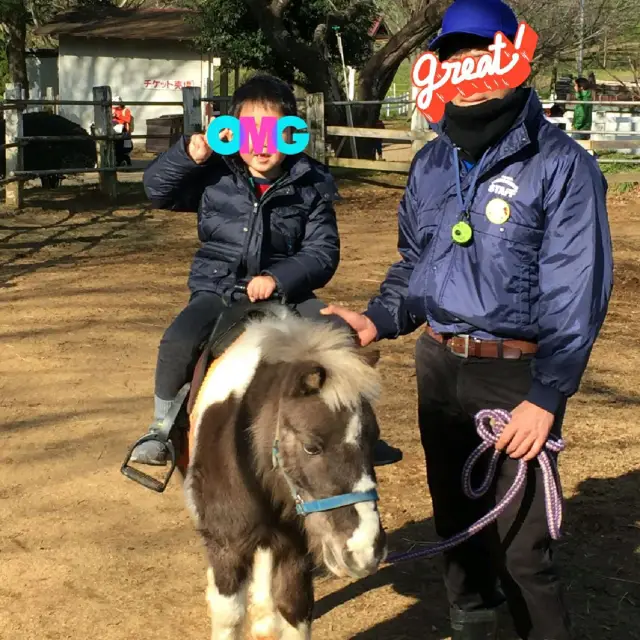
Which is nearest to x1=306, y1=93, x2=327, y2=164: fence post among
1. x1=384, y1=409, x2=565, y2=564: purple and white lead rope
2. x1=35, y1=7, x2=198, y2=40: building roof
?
x1=35, y1=7, x2=198, y2=40: building roof

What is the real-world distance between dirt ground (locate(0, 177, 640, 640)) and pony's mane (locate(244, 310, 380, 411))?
124 centimetres

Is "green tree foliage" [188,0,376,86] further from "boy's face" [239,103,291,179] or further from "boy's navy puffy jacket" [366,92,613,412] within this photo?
"boy's navy puffy jacket" [366,92,613,412]

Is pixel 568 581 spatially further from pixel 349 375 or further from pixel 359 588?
pixel 349 375

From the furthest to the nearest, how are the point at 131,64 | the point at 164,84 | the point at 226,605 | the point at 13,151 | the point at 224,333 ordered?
1. the point at 164,84
2. the point at 131,64
3. the point at 13,151
4. the point at 224,333
5. the point at 226,605

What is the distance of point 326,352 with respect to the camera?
98.5 inches

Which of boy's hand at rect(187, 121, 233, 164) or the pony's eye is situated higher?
boy's hand at rect(187, 121, 233, 164)

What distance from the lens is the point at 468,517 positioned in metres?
2.93

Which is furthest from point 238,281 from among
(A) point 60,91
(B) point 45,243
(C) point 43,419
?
(A) point 60,91

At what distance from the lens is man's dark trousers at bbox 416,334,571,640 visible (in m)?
2.62

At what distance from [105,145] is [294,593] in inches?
445

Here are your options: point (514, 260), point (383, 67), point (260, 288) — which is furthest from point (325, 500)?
point (383, 67)

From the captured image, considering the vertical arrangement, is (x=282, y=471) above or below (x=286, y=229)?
below

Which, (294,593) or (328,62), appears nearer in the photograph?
(294,593)

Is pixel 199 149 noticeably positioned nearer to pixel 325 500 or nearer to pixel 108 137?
pixel 325 500
